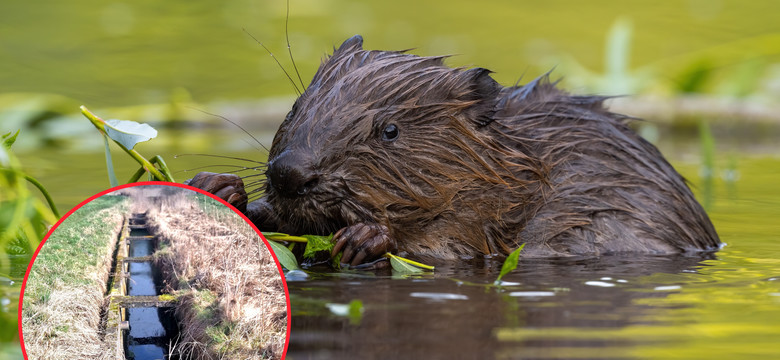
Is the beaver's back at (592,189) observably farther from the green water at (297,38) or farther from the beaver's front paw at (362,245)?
the green water at (297,38)

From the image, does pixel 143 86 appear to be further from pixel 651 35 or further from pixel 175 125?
pixel 651 35

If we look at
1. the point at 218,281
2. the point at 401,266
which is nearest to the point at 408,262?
the point at 401,266

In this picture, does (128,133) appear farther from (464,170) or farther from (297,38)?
(297,38)

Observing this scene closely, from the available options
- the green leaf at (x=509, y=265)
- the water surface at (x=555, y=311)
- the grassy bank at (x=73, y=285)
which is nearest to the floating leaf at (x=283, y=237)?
the water surface at (x=555, y=311)

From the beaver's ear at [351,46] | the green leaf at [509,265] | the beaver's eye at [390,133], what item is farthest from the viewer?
the beaver's ear at [351,46]

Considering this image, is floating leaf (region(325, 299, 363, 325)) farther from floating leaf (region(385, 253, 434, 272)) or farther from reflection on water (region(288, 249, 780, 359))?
floating leaf (region(385, 253, 434, 272))

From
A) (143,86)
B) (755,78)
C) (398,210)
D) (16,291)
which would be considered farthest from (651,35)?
(16,291)
